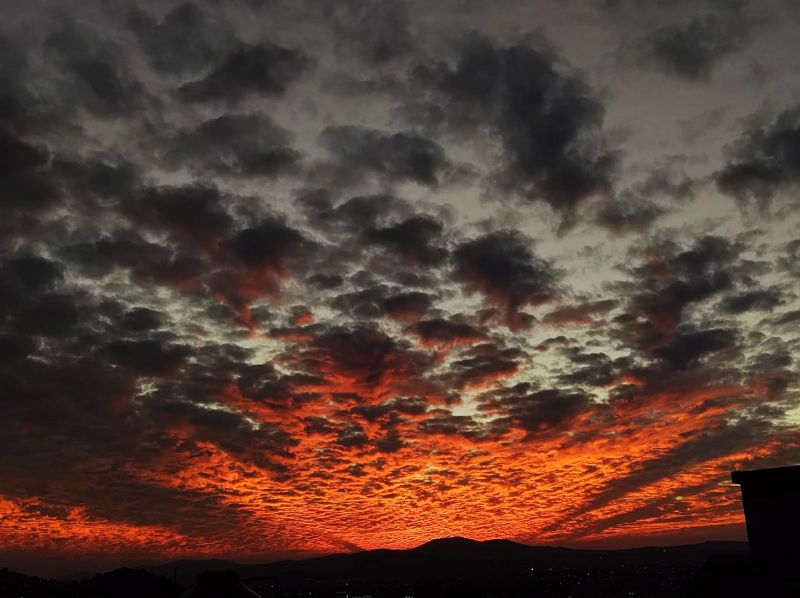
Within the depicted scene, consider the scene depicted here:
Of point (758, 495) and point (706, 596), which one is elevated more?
point (758, 495)

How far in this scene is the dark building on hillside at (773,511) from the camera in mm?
34875

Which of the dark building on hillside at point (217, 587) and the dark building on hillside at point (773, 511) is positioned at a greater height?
the dark building on hillside at point (773, 511)

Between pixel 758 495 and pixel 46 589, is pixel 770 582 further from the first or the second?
pixel 46 589

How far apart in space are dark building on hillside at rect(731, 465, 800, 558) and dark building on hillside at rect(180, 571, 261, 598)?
2788cm

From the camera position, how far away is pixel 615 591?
12975 cm

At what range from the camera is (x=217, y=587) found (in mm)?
35469

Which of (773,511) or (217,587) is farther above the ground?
(773,511)

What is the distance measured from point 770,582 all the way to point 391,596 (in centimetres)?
12664

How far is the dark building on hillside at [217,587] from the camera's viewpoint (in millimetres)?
34969

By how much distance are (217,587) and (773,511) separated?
100ft

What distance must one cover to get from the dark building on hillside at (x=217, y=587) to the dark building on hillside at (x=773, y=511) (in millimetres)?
27876

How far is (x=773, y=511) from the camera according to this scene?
3553cm

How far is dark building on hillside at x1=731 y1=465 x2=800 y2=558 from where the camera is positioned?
114ft

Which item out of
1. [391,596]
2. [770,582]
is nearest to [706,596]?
[770,582]
